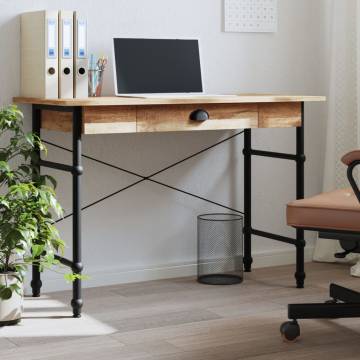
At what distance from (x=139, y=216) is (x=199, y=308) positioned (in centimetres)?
63

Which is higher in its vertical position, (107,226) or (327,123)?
(327,123)

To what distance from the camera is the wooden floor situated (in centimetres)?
268

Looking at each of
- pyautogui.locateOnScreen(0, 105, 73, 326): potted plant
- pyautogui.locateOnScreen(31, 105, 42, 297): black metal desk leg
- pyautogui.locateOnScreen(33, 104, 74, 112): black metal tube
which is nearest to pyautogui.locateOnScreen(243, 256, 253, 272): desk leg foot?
pyautogui.locateOnScreen(31, 105, 42, 297): black metal desk leg


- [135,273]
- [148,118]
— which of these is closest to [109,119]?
[148,118]

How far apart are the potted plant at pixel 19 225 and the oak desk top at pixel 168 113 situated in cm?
16

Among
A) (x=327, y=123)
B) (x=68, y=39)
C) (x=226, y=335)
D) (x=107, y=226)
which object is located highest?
(x=68, y=39)

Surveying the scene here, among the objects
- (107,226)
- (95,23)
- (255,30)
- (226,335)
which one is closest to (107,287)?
(107,226)

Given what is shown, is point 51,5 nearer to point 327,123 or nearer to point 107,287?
point 107,287

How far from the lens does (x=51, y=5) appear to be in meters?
3.40

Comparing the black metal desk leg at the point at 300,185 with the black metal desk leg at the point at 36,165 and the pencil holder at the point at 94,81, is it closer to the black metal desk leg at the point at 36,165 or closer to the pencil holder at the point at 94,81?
the pencil holder at the point at 94,81

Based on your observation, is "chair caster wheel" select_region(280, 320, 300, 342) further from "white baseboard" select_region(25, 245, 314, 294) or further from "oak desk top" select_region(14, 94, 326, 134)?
"white baseboard" select_region(25, 245, 314, 294)

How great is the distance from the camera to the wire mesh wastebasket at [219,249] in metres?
3.74

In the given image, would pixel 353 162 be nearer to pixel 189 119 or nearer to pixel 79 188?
pixel 189 119

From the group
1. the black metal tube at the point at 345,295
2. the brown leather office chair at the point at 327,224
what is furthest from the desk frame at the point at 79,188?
the brown leather office chair at the point at 327,224
